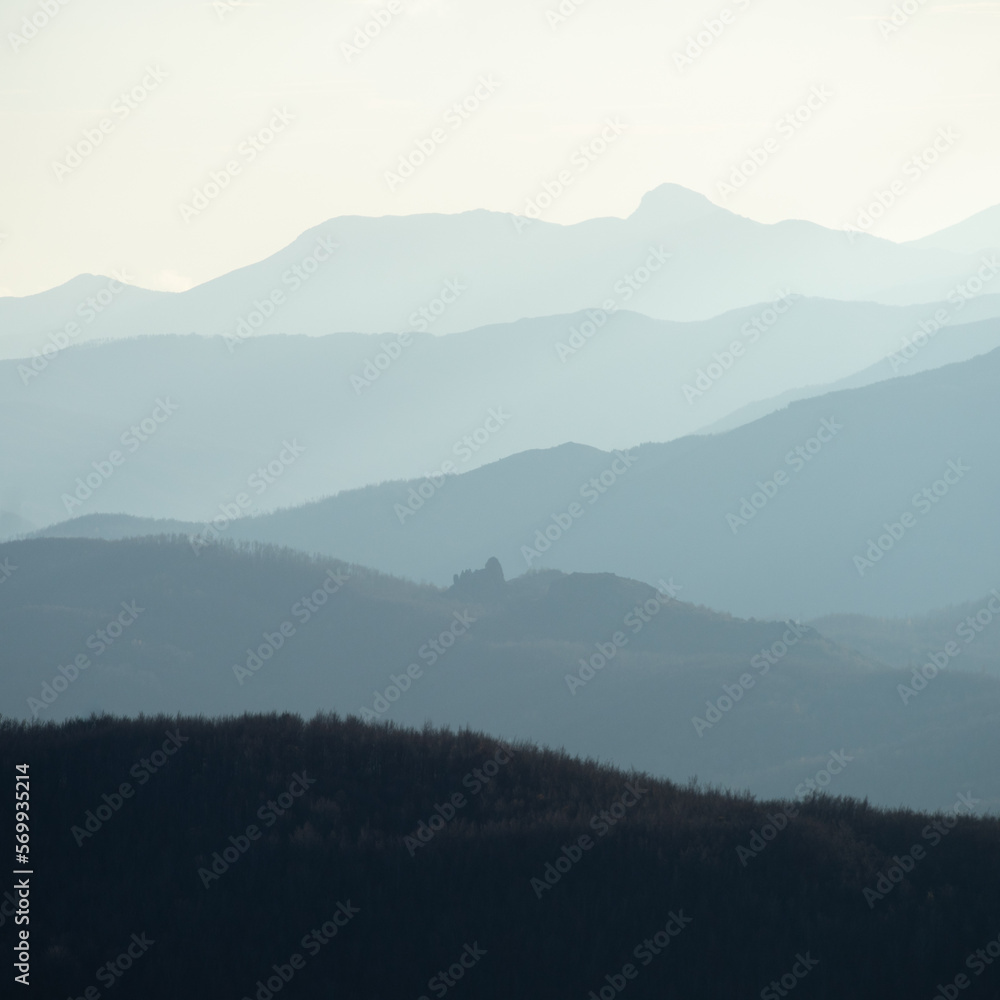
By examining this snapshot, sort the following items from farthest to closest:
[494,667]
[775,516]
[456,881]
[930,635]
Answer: [775,516]
[930,635]
[494,667]
[456,881]

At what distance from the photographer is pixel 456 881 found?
9.77 m

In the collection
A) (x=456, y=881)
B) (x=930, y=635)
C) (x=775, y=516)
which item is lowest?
(x=930, y=635)

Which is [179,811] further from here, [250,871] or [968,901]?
[968,901]

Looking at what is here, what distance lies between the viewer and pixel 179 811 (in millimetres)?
11008

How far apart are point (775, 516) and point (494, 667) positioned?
287 feet

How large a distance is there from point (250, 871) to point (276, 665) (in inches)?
2935

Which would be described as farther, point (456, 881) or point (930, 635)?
point (930, 635)

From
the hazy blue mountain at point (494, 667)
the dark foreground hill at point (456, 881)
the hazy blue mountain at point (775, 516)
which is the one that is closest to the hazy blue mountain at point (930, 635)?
the hazy blue mountain at point (494, 667)

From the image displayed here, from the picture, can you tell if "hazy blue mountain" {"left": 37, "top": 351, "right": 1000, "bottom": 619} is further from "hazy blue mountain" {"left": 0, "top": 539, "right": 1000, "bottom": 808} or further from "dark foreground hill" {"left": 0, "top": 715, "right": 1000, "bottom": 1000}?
"dark foreground hill" {"left": 0, "top": 715, "right": 1000, "bottom": 1000}

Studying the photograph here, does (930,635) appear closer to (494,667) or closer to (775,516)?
(494,667)

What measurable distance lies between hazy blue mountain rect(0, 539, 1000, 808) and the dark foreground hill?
40.9m

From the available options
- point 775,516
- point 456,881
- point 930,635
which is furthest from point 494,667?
point 775,516

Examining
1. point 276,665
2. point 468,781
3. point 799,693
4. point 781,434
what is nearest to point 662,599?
point 799,693

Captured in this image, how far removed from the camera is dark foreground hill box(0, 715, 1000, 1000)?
8.58m
